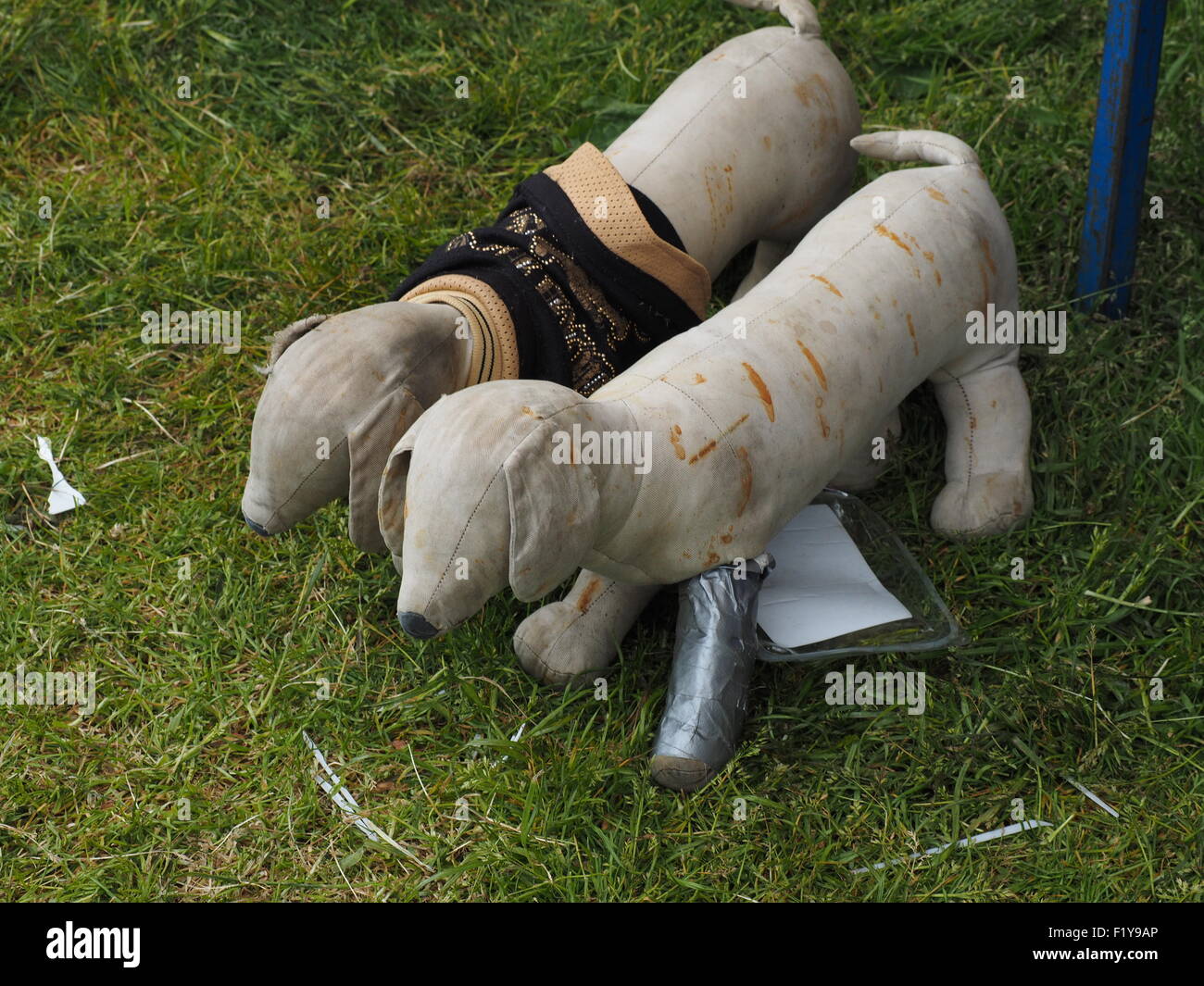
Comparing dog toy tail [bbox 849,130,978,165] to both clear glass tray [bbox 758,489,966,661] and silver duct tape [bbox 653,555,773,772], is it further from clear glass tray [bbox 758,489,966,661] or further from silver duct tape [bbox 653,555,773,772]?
silver duct tape [bbox 653,555,773,772]

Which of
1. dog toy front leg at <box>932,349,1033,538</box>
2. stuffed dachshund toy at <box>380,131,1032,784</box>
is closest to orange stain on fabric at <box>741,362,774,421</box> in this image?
stuffed dachshund toy at <box>380,131,1032,784</box>

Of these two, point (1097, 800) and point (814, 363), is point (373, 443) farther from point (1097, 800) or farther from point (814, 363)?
point (1097, 800)

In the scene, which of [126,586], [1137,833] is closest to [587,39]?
[126,586]

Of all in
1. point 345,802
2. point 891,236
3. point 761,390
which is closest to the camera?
point 761,390

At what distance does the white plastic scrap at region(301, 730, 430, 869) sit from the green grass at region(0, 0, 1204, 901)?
0.02 m

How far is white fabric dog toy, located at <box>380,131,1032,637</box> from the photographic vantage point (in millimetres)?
1875

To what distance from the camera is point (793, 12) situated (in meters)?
2.77

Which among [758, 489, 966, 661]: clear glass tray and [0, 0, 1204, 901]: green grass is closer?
[0, 0, 1204, 901]: green grass

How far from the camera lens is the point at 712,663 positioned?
2164 millimetres

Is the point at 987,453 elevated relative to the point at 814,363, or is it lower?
lower

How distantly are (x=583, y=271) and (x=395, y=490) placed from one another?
0.65 m

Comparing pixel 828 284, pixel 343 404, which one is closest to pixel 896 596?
pixel 828 284

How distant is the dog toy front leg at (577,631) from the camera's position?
2.35 metres

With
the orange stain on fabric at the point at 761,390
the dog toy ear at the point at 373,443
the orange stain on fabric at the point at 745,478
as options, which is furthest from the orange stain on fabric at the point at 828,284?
the dog toy ear at the point at 373,443
